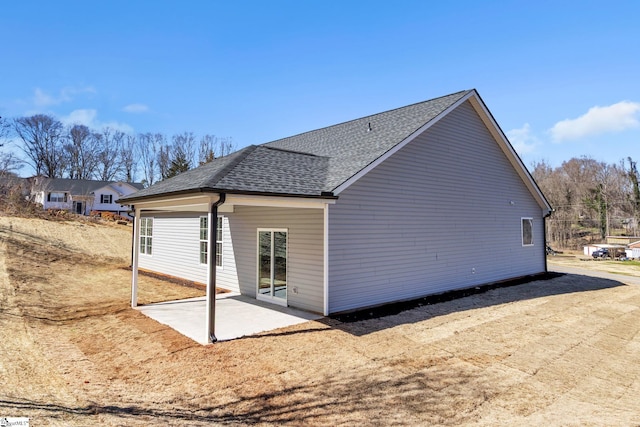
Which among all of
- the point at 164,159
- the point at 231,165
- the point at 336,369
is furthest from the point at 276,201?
the point at 164,159

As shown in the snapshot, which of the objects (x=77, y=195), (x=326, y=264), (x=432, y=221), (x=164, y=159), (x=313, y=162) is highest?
(x=164, y=159)

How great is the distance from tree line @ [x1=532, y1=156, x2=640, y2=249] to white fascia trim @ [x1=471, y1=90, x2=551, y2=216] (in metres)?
29.9

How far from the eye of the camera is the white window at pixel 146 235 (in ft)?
51.7

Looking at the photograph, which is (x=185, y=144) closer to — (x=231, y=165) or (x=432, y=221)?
(x=231, y=165)

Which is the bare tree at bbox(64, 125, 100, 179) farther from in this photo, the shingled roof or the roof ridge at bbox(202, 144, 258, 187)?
the roof ridge at bbox(202, 144, 258, 187)

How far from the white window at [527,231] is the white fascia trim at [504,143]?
3.68 feet

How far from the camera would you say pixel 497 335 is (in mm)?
6781

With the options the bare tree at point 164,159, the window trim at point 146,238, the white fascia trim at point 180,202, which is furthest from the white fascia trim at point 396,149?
the bare tree at point 164,159

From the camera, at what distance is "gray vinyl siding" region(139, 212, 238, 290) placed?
11.2 m

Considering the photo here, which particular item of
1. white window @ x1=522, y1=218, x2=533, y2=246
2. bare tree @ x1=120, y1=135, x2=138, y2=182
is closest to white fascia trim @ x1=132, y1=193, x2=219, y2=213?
white window @ x1=522, y1=218, x2=533, y2=246

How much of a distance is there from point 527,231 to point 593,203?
3604cm

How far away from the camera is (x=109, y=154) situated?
51219mm

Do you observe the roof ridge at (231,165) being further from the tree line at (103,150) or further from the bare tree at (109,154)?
the bare tree at (109,154)

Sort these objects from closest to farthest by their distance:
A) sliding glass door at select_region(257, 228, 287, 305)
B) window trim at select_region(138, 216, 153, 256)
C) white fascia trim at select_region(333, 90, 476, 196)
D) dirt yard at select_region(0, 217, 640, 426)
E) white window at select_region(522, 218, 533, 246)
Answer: dirt yard at select_region(0, 217, 640, 426) → white fascia trim at select_region(333, 90, 476, 196) → sliding glass door at select_region(257, 228, 287, 305) → white window at select_region(522, 218, 533, 246) → window trim at select_region(138, 216, 153, 256)
